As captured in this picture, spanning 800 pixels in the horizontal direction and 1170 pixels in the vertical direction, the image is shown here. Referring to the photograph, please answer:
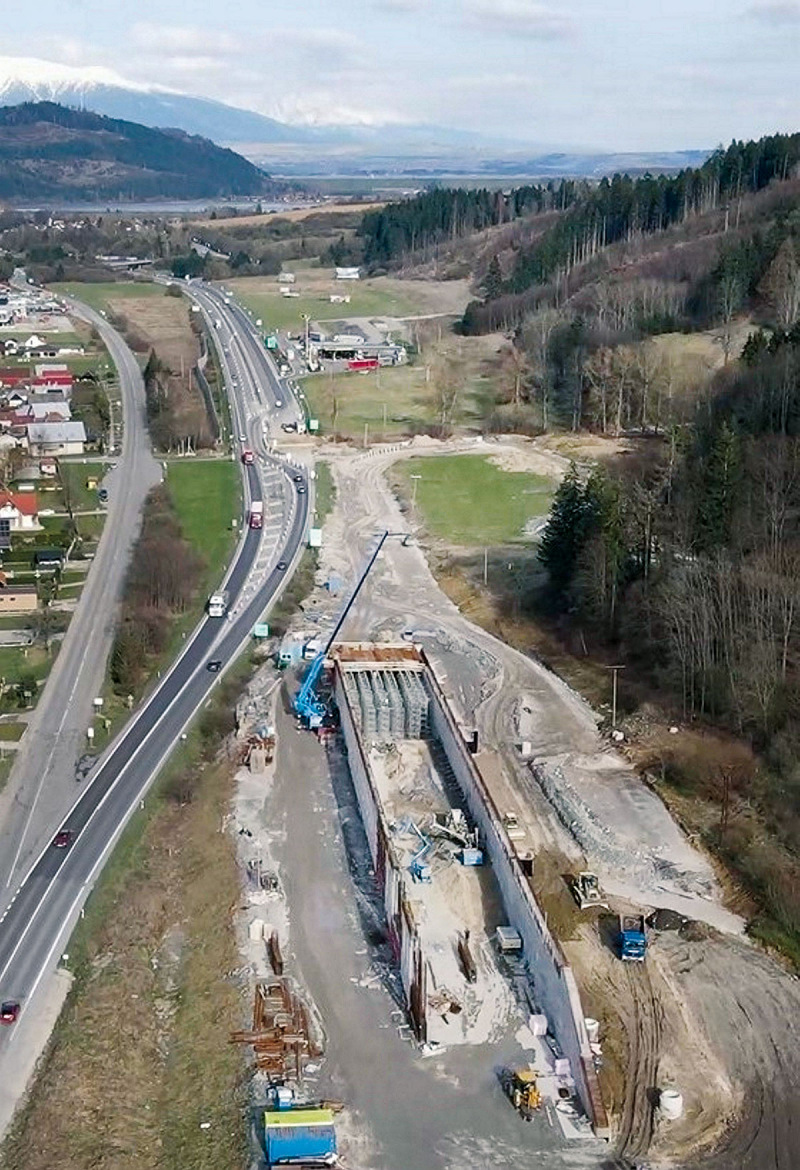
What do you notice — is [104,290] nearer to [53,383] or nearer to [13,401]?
[53,383]

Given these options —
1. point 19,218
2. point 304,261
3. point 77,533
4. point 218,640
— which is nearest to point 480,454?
point 77,533

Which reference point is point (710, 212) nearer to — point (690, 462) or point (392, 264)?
point (392, 264)

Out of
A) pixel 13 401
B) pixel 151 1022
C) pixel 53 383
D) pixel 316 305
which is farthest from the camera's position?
pixel 316 305

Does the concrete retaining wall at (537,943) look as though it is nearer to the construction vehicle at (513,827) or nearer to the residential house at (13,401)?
the construction vehicle at (513,827)

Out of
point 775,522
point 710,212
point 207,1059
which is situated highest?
point 710,212

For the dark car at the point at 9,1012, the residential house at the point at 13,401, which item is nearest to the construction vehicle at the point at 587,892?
the dark car at the point at 9,1012

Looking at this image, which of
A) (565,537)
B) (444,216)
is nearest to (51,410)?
(565,537)

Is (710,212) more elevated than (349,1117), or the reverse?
(710,212)
